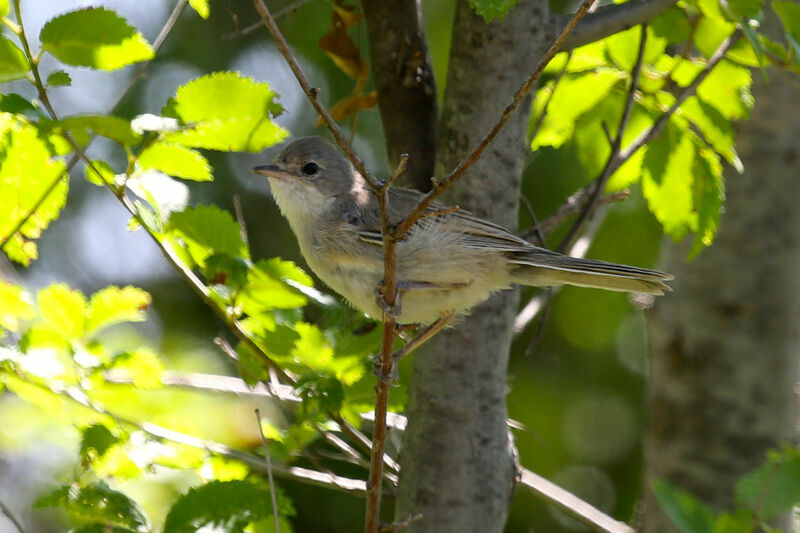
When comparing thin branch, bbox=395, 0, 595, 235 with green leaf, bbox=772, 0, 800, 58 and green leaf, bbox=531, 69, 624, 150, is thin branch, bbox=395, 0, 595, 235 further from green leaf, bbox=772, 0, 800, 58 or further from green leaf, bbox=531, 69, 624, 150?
green leaf, bbox=531, 69, 624, 150

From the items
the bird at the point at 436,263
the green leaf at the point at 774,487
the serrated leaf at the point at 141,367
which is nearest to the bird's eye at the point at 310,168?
the bird at the point at 436,263

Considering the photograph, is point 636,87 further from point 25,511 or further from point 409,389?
point 25,511

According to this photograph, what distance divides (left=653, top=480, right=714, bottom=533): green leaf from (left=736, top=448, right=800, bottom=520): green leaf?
163 mm

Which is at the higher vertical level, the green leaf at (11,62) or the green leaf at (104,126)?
the green leaf at (11,62)

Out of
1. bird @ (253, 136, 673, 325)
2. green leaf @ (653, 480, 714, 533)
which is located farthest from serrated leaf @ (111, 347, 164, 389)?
green leaf @ (653, 480, 714, 533)

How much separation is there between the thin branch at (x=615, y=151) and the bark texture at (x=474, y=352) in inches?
11.8

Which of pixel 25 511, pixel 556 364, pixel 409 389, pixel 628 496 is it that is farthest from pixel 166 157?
pixel 628 496

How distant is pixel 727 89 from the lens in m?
3.59

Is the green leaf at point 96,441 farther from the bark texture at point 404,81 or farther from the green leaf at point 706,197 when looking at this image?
the green leaf at point 706,197

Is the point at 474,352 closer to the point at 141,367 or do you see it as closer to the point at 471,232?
the point at 471,232

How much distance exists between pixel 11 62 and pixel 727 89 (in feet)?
8.65

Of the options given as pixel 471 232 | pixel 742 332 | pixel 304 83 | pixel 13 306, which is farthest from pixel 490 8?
pixel 742 332

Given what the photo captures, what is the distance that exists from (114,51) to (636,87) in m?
2.05

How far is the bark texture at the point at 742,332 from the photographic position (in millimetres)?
4359
